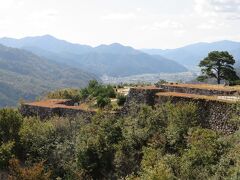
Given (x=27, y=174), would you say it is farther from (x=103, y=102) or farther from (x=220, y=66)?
(x=220, y=66)

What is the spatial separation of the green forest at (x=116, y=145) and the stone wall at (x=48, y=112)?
89 cm

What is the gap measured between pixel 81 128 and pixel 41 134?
→ 11.7 feet

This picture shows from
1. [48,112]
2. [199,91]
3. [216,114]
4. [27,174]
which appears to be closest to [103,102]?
[48,112]

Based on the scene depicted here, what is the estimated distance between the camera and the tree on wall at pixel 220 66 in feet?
185

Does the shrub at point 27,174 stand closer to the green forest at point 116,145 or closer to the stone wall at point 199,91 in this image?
the green forest at point 116,145

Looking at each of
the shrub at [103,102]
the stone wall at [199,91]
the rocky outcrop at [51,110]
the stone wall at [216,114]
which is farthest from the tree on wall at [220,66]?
the stone wall at [216,114]

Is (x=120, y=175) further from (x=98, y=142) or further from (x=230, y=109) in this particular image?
(x=230, y=109)

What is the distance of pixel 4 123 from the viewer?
1455 inches

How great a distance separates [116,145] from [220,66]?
97.2 ft

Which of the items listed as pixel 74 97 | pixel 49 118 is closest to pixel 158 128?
pixel 49 118

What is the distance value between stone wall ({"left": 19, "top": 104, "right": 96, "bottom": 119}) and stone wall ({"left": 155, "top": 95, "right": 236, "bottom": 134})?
10.8 m

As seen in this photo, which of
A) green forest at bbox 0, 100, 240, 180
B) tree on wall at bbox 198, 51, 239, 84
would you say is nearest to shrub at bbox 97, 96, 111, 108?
green forest at bbox 0, 100, 240, 180

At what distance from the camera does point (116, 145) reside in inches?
1265

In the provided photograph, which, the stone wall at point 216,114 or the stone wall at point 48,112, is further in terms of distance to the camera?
the stone wall at point 48,112
